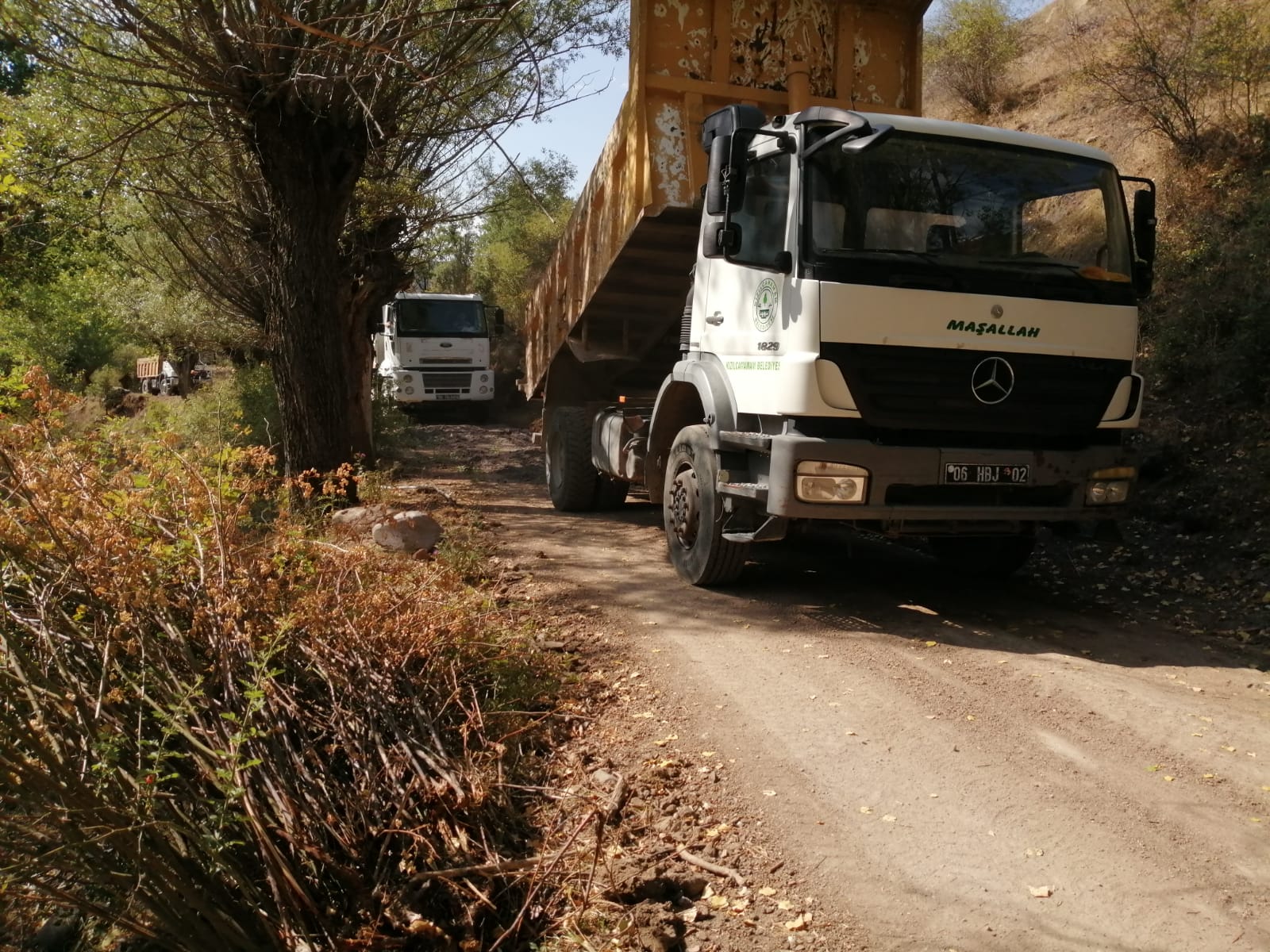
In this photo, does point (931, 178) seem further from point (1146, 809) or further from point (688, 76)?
point (1146, 809)

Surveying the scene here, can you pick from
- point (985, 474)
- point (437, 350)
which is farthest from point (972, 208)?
point (437, 350)

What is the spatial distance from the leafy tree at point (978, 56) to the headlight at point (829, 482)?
1479cm

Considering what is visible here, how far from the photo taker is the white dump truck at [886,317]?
5.16m

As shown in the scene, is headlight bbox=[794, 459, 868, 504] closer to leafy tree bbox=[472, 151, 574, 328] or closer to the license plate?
the license plate

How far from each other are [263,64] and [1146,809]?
7.21 m

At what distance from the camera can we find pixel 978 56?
57.7 feet

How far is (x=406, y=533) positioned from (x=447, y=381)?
14958mm

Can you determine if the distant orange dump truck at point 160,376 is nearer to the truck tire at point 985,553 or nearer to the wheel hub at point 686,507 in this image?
the wheel hub at point 686,507

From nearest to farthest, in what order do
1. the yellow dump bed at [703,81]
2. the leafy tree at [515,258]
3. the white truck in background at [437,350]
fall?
1. the yellow dump bed at [703,81]
2. the white truck in background at [437,350]
3. the leafy tree at [515,258]

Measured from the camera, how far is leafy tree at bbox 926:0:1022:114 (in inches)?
688

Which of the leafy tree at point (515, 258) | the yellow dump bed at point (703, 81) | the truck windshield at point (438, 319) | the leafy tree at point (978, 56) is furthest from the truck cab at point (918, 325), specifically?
the leafy tree at point (515, 258)

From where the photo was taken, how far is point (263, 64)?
23.7ft

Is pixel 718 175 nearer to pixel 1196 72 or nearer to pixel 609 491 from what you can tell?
pixel 609 491

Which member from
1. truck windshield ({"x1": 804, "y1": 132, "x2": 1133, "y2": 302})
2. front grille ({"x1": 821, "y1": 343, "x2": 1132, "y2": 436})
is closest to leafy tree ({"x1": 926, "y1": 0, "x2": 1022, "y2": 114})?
truck windshield ({"x1": 804, "y1": 132, "x2": 1133, "y2": 302})
